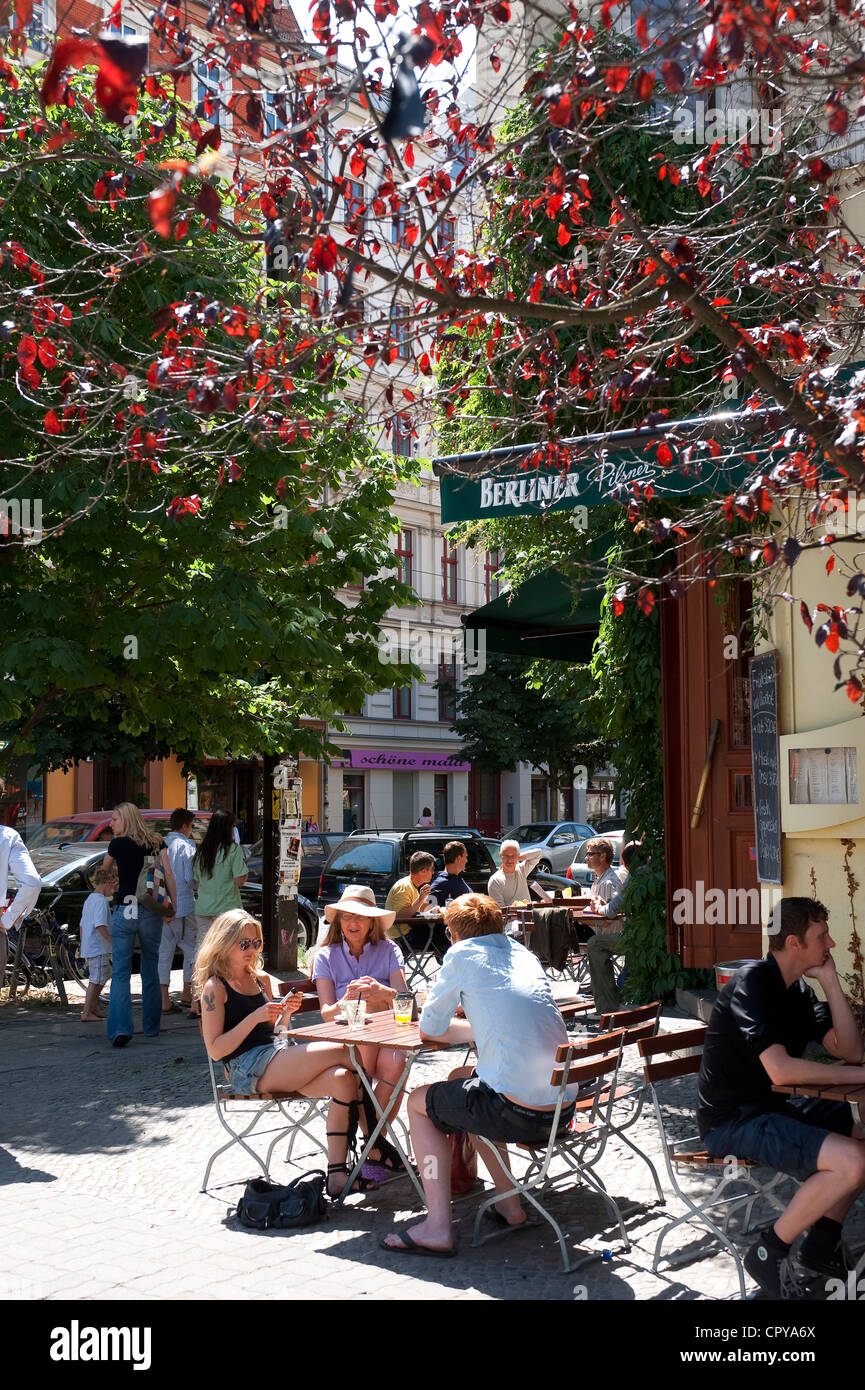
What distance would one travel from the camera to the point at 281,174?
562 centimetres

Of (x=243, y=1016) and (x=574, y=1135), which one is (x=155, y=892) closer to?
(x=243, y=1016)

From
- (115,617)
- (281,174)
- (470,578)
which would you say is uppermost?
(470,578)

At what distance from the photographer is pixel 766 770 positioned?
8453 mm

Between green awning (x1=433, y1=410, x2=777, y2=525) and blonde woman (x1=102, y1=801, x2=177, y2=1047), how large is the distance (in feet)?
15.4

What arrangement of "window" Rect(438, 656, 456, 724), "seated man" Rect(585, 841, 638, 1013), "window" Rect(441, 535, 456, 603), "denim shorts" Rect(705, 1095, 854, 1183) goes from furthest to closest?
"window" Rect(441, 535, 456, 603), "window" Rect(438, 656, 456, 724), "seated man" Rect(585, 841, 638, 1013), "denim shorts" Rect(705, 1095, 854, 1183)

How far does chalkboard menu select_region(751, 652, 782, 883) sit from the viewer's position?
830 centimetres

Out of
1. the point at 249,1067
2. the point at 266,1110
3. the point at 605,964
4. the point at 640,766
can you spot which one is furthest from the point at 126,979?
the point at 249,1067

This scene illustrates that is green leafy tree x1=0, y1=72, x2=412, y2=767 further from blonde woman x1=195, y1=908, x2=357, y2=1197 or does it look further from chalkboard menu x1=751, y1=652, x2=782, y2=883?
blonde woman x1=195, y1=908, x2=357, y2=1197

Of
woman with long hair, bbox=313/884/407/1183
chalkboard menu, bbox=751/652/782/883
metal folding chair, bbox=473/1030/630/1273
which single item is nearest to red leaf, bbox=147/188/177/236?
metal folding chair, bbox=473/1030/630/1273
